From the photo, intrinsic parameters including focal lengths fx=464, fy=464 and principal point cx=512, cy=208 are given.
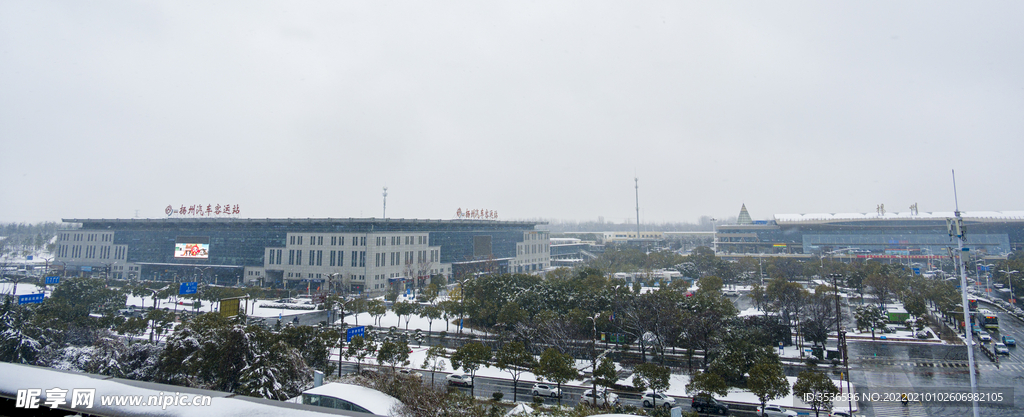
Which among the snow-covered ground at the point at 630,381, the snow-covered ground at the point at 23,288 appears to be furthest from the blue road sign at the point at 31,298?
the snow-covered ground at the point at 630,381

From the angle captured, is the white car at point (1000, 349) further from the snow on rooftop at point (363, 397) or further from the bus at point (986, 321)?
the snow on rooftop at point (363, 397)

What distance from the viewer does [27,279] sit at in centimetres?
4906

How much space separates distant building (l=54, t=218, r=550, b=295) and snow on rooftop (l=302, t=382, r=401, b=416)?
118ft

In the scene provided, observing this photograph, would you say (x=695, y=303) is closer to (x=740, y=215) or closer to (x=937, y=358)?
(x=937, y=358)

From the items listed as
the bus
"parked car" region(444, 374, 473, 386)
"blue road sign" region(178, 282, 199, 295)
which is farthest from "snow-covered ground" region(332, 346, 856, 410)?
the bus

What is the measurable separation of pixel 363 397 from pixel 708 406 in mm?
11537

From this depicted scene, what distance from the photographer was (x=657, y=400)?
1670 centimetres

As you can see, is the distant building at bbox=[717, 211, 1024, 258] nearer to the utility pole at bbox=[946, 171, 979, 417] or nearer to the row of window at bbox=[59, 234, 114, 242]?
the utility pole at bbox=[946, 171, 979, 417]

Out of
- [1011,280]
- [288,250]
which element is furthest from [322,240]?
[1011,280]

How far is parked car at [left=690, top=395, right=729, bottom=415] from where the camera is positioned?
1552 centimetres

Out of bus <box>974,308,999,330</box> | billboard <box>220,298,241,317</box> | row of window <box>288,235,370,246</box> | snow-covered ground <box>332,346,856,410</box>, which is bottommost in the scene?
snow-covered ground <box>332,346,856,410</box>

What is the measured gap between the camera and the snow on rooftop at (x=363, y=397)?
31.3 ft

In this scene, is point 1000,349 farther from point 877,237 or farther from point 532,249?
point 877,237

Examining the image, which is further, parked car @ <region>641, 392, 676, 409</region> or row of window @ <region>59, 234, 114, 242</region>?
row of window @ <region>59, 234, 114, 242</region>
